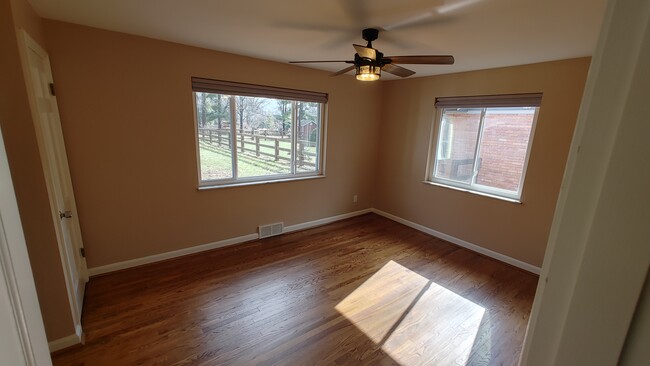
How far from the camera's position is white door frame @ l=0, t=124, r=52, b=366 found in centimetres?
49

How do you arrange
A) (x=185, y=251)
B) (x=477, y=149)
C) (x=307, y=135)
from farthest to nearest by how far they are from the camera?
(x=307, y=135)
(x=477, y=149)
(x=185, y=251)

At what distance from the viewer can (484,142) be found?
351 centimetres

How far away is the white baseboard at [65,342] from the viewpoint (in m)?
1.88

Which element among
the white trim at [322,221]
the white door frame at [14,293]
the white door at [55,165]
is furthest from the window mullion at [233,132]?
the white door frame at [14,293]

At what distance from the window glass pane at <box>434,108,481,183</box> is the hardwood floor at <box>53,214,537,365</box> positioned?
113 centimetres

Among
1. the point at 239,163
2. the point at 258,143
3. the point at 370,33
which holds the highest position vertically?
the point at 370,33

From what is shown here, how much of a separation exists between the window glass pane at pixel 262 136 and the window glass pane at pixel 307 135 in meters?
0.15

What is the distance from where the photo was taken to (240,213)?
11.6 feet

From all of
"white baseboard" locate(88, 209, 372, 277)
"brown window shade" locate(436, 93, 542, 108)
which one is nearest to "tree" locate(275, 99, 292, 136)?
"white baseboard" locate(88, 209, 372, 277)

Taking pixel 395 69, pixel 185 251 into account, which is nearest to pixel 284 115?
pixel 395 69

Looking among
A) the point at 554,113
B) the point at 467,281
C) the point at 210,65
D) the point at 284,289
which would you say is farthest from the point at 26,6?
the point at 554,113

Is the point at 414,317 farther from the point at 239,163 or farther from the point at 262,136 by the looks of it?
the point at 262,136

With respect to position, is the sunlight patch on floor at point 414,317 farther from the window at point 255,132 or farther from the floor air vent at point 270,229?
the window at point 255,132

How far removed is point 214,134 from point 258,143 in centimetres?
59
